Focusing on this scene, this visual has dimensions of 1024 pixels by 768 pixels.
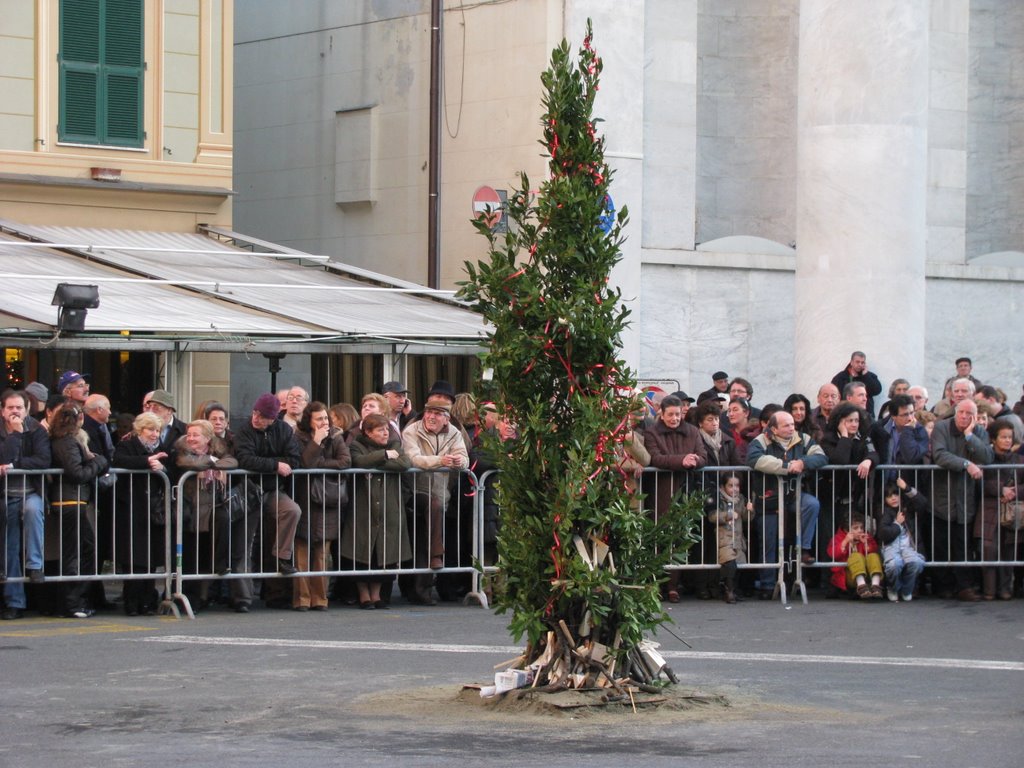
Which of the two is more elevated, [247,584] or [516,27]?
[516,27]

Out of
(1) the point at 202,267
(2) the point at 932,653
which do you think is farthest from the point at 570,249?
(1) the point at 202,267

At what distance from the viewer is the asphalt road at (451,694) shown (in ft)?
28.1

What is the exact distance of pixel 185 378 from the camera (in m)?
19.3

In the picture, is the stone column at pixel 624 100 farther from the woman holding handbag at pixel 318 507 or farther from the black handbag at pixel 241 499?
the black handbag at pixel 241 499

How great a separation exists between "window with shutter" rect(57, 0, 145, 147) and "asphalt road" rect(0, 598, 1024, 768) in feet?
30.1

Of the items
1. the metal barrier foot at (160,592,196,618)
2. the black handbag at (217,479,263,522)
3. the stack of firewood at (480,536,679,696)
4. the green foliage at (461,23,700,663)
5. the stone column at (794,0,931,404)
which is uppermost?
the stone column at (794,0,931,404)

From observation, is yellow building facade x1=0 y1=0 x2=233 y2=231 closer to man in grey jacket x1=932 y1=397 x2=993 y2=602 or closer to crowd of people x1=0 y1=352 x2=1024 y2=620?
crowd of people x1=0 y1=352 x2=1024 y2=620

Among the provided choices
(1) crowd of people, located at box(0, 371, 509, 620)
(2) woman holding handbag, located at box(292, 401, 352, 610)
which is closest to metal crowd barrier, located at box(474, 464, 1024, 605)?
(1) crowd of people, located at box(0, 371, 509, 620)

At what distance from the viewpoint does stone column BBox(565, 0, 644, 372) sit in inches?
910

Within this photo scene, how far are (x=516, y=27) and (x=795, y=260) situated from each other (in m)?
4.46

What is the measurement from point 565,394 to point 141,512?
535cm

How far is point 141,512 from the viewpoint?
14320 mm

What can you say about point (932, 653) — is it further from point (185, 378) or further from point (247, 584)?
point (185, 378)

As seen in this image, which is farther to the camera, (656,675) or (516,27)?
(516,27)
